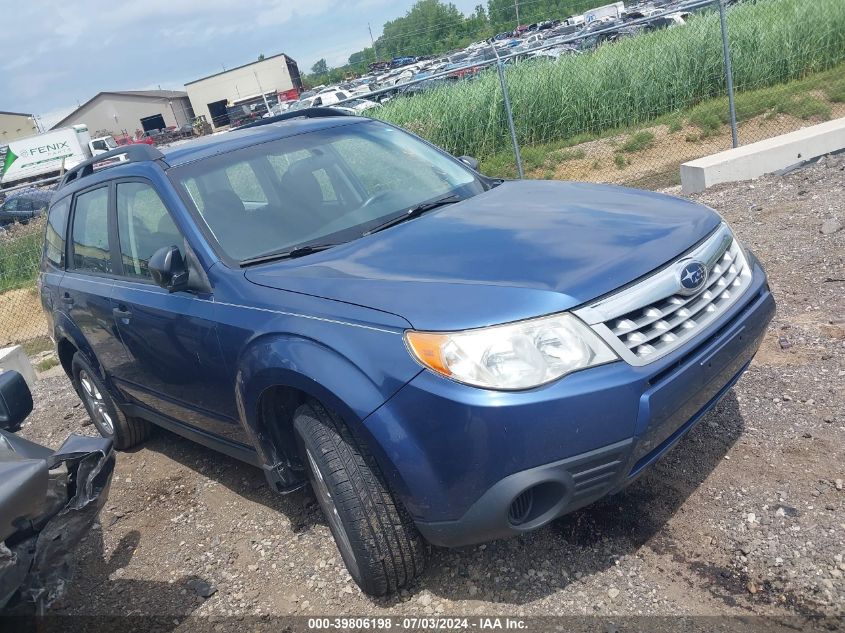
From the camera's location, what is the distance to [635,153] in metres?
11.9

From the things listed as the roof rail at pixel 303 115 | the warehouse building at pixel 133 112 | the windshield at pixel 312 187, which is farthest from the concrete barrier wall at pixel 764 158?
the warehouse building at pixel 133 112

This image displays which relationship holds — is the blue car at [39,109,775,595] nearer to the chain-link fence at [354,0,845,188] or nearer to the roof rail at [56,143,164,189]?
the roof rail at [56,143,164,189]

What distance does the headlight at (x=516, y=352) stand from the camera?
7.85ft

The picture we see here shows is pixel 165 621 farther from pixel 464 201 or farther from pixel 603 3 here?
pixel 603 3

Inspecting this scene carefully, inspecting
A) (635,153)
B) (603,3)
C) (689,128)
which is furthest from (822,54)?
(603,3)

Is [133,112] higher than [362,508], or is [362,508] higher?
[133,112]

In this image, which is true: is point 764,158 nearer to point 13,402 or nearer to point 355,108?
point 13,402

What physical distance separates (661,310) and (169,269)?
208 centimetres

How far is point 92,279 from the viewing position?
4395 mm

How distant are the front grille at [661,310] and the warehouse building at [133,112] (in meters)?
68.2

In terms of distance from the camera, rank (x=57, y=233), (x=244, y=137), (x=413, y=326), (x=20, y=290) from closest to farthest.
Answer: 1. (x=413, y=326)
2. (x=244, y=137)
3. (x=57, y=233)
4. (x=20, y=290)

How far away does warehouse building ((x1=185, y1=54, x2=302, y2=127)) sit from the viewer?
209ft

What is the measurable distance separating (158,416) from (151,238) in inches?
41.8

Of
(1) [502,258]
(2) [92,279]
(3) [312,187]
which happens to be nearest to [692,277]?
(1) [502,258]
